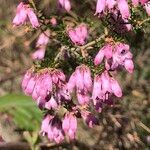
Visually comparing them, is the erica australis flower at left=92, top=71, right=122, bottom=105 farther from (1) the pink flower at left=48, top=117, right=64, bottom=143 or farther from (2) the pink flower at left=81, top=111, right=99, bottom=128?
(1) the pink flower at left=48, top=117, right=64, bottom=143

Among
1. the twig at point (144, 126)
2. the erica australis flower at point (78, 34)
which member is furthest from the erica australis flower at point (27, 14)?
the twig at point (144, 126)

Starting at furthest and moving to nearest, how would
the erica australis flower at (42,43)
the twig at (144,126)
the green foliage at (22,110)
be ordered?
1. the twig at (144,126)
2. the erica australis flower at (42,43)
3. the green foliage at (22,110)

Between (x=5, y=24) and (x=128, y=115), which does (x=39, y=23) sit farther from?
(x=5, y=24)

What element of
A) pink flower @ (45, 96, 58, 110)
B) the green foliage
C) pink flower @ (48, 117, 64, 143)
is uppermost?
the green foliage

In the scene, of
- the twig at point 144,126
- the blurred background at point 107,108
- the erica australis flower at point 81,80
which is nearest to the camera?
the erica australis flower at point 81,80

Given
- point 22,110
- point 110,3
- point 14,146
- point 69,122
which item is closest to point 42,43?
point 14,146

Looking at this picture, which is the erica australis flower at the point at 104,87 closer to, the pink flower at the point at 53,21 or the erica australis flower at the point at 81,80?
the erica australis flower at the point at 81,80

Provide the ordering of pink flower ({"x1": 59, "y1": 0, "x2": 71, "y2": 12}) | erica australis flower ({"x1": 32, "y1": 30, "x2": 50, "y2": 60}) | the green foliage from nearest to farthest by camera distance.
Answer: the green foliage
pink flower ({"x1": 59, "y1": 0, "x2": 71, "y2": 12})
erica australis flower ({"x1": 32, "y1": 30, "x2": 50, "y2": 60})

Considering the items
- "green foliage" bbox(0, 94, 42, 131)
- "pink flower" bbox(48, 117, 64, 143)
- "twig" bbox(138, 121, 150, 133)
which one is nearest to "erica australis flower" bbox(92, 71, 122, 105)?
"pink flower" bbox(48, 117, 64, 143)

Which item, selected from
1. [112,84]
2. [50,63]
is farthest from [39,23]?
[112,84]
